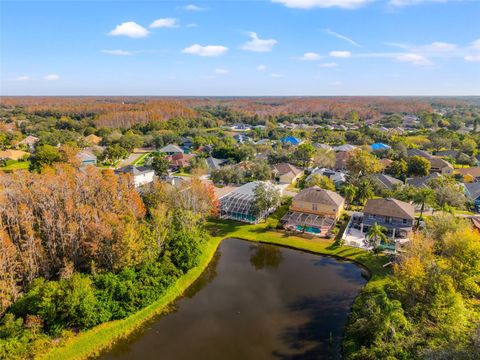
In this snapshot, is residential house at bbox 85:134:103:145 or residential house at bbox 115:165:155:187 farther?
residential house at bbox 85:134:103:145

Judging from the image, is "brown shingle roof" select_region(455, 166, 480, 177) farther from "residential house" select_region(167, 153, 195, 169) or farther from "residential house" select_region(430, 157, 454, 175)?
"residential house" select_region(167, 153, 195, 169)

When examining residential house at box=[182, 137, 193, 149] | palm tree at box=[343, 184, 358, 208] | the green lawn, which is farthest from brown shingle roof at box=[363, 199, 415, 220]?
the green lawn

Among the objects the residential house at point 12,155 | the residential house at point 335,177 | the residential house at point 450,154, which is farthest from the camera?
the residential house at point 12,155

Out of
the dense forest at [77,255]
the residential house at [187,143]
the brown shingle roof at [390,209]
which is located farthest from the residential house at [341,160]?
the residential house at [187,143]

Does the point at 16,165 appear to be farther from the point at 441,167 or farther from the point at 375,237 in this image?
the point at 441,167

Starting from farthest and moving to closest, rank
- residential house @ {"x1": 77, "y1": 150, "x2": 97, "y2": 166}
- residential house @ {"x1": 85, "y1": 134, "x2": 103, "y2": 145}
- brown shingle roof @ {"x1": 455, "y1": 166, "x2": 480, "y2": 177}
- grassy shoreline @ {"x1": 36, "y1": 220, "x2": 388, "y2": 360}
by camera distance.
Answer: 1. residential house @ {"x1": 85, "y1": 134, "x2": 103, "y2": 145}
2. residential house @ {"x1": 77, "y1": 150, "x2": 97, "y2": 166}
3. brown shingle roof @ {"x1": 455, "y1": 166, "x2": 480, "y2": 177}
4. grassy shoreline @ {"x1": 36, "y1": 220, "x2": 388, "y2": 360}

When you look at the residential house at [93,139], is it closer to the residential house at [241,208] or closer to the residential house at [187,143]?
the residential house at [187,143]

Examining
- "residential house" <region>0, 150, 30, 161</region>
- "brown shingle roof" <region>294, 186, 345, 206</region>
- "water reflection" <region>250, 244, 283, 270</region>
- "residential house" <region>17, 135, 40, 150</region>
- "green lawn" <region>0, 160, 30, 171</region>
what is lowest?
"water reflection" <region>250, 244, 283, 270</region>
